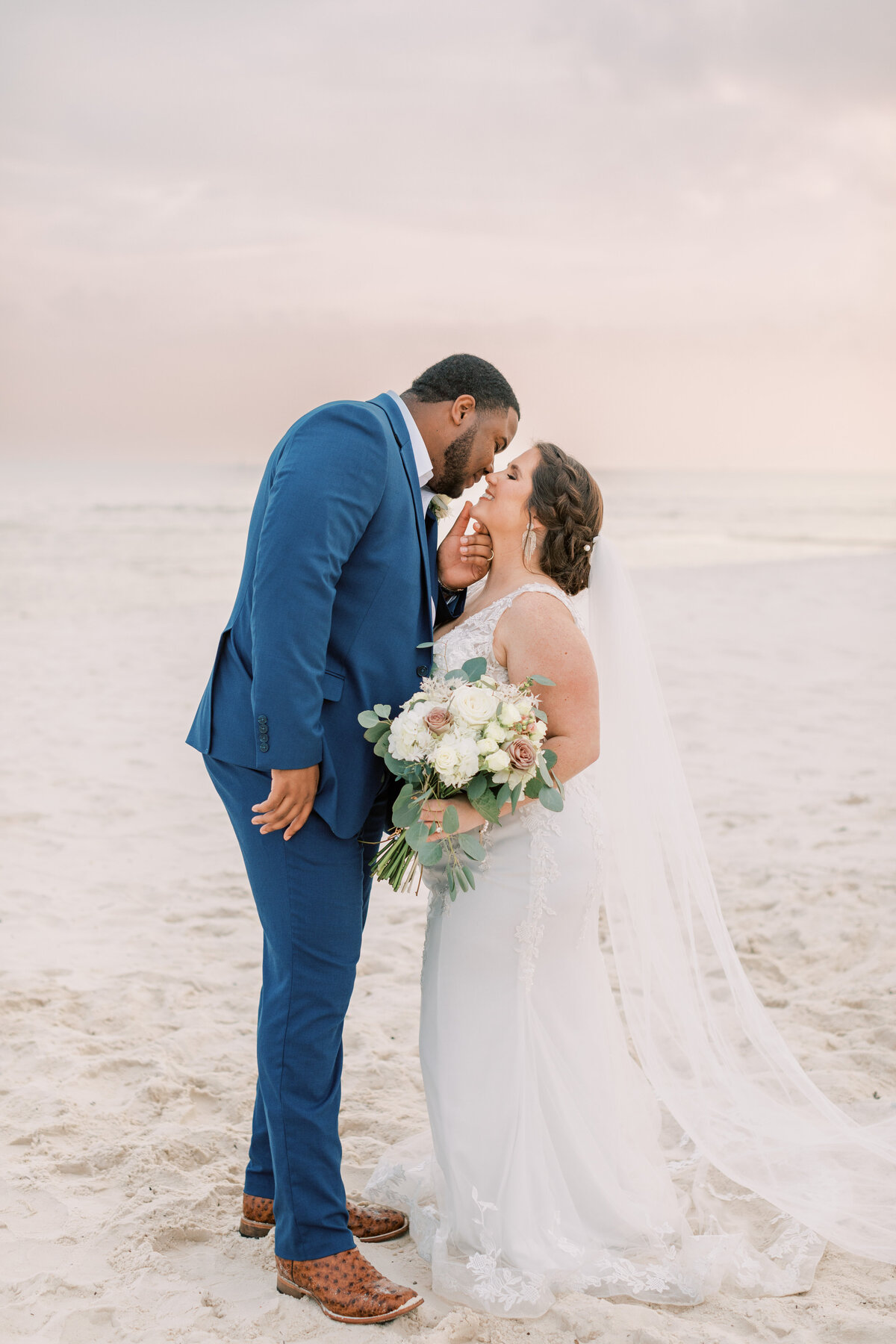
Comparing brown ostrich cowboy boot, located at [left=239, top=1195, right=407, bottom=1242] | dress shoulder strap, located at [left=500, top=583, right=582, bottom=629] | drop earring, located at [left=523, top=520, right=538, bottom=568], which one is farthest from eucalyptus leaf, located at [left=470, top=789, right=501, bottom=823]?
brown ostrich cowboy boot, located at [left=239, top=1195, right=407, bottom=1242]

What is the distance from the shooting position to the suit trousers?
2.50 m

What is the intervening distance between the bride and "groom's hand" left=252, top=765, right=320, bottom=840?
1.06 feet

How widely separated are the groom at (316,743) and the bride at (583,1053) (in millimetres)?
277

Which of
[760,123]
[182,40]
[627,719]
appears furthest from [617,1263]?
[182,40]

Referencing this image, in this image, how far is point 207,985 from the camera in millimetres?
4410

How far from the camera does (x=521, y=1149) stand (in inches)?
107

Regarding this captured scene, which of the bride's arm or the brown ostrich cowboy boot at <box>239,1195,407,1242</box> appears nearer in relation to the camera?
the bride's arm

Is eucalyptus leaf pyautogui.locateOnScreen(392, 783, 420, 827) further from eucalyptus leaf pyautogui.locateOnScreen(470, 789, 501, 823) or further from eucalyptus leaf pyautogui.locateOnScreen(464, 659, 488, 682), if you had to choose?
eucalyptus leaf pyautogui.locateOnScreen(464, 659, 488, 682)

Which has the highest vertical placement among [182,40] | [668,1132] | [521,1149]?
[182,40]

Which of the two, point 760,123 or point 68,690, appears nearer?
point 68,690

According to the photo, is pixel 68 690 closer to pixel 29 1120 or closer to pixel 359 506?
pixel 29 1120

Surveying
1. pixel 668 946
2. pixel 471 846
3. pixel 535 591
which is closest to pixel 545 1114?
pixel 668 946

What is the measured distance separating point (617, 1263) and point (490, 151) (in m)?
21.1

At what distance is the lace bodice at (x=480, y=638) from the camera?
2.78m
